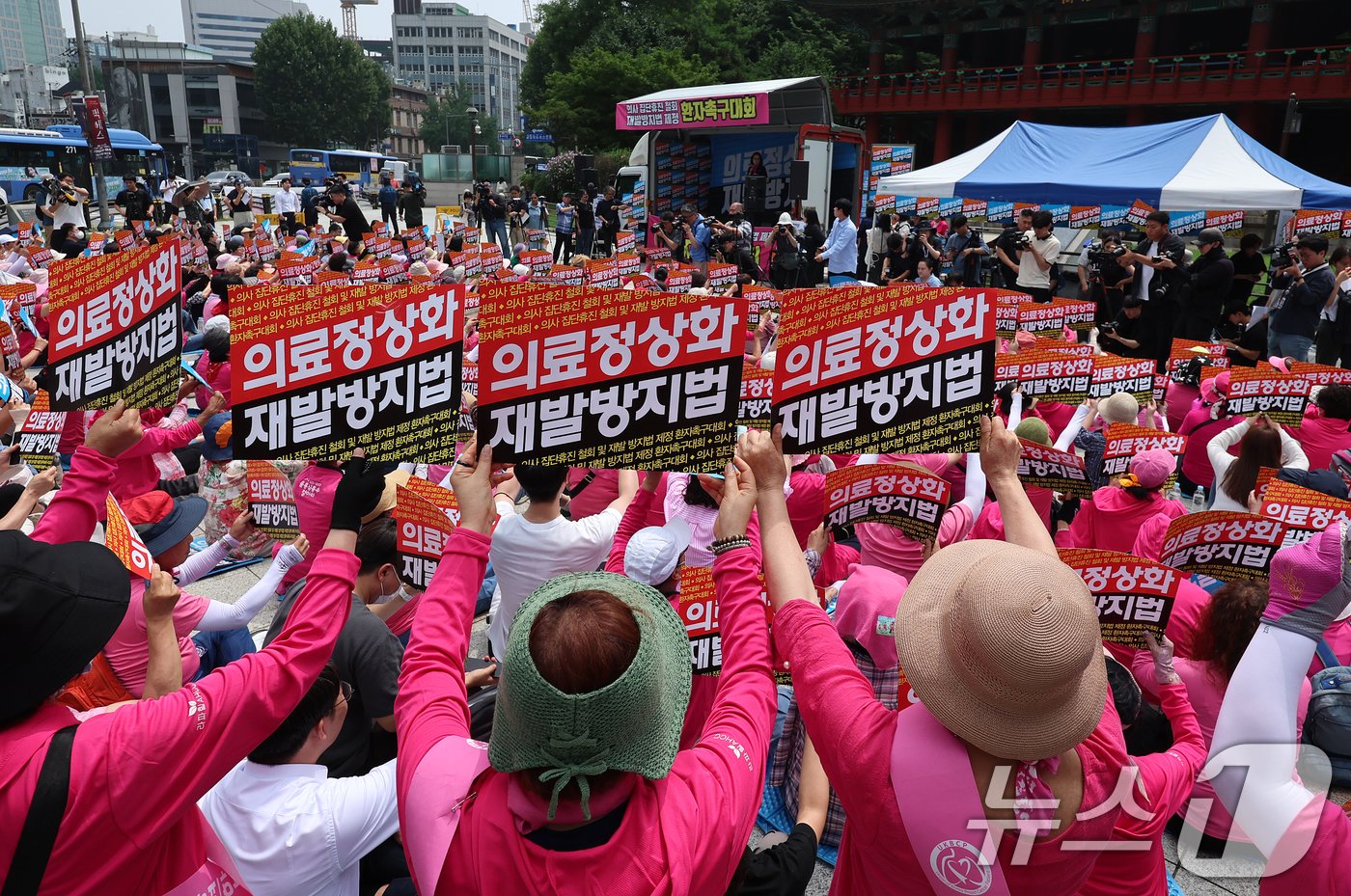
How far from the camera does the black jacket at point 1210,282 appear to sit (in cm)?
935

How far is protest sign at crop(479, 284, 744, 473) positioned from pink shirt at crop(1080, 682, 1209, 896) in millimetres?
1352

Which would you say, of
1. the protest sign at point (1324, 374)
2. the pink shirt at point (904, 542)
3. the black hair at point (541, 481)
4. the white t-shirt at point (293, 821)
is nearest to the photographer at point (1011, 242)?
the protest sign at point (1324, 374)

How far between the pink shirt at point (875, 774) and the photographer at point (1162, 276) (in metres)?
9.33

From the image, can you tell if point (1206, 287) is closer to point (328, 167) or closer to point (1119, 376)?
point (1119, 376)

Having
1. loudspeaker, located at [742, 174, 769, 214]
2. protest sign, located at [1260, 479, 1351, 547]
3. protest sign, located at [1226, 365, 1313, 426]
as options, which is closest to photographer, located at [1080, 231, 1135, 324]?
protest sign, located at [1226, 365, 1313, 426]

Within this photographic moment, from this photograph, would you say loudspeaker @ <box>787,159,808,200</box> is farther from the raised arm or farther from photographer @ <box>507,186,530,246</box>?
the raised arm

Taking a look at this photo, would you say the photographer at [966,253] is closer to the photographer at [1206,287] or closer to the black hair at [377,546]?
the photographer at [1206,287]

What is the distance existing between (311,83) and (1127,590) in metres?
86.8

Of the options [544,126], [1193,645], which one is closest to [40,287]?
[1193,645]

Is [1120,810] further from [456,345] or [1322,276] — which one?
[1322,276]

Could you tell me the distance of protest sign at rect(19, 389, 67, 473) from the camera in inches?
173

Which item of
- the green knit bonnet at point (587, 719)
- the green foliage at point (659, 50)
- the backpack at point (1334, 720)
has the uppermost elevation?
the green foliage at point (659, 50)

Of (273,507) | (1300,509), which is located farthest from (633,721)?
(1300,509)

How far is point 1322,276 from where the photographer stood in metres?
8.96
